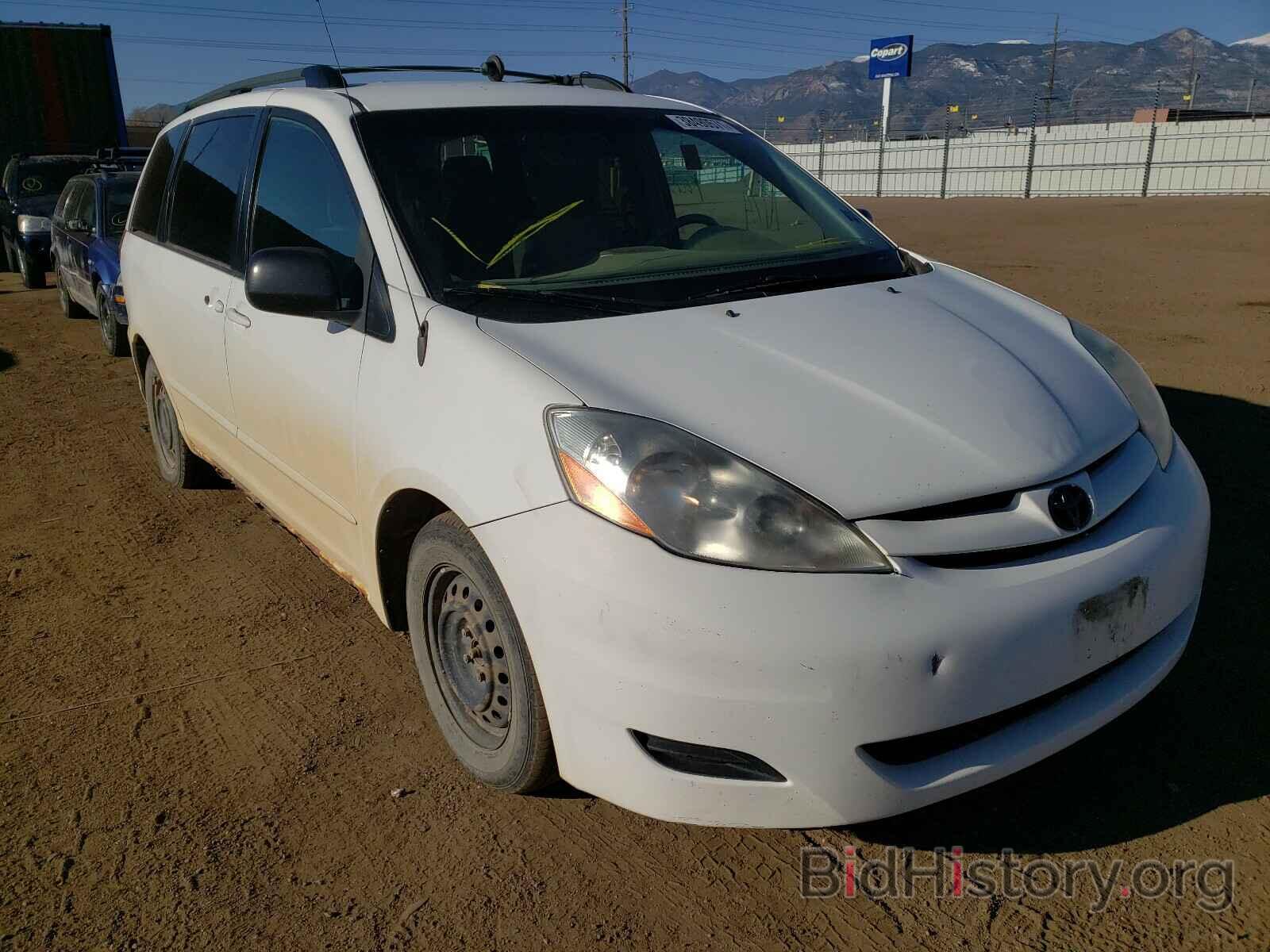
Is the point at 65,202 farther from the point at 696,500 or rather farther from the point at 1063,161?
the point at 1063,161

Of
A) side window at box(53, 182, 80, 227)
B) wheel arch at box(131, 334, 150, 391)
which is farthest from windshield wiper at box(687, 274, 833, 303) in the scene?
side window at box(53, 182, 80, 227)

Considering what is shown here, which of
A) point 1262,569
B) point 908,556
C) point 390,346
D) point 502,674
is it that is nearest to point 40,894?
point 502,674

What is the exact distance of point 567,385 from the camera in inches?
86.6

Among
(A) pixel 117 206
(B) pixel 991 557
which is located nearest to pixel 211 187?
(B) pixel 991 557

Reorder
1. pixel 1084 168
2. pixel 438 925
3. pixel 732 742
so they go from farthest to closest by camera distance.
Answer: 1. pixel 1084 168
2. pixel 438 925
3. pixel 732 742

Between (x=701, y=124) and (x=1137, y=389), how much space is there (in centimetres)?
191

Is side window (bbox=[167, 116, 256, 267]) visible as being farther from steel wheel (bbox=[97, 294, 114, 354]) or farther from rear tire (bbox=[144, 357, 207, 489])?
steel wheel (bbox=[97, 294, 114, 354])

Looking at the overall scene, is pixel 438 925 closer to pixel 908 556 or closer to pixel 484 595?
pixel 484 595

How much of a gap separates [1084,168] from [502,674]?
35285 mm

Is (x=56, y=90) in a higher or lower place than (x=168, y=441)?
higher

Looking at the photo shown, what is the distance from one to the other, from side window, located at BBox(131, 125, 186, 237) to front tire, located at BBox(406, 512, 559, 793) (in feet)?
9.94

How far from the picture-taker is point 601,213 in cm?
319

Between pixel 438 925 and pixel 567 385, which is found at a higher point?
pixel 567 385

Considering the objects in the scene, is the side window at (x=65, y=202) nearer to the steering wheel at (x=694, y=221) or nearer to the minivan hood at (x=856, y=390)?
the steering wheel at (x=694, y=221)
